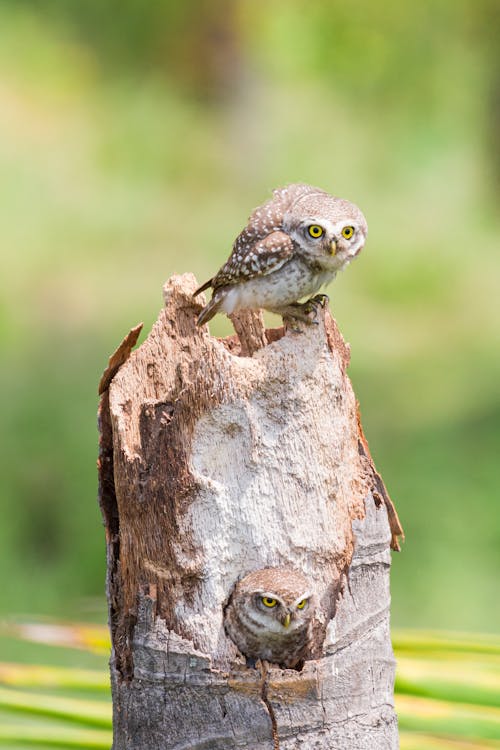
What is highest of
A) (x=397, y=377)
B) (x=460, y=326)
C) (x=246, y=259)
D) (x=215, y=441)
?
(x=460, y=326)

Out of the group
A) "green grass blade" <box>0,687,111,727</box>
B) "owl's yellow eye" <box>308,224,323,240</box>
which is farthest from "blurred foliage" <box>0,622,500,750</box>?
"owl's yellow eye" <box>308,224,323,240</box>

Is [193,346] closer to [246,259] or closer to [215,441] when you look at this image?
[246,259]

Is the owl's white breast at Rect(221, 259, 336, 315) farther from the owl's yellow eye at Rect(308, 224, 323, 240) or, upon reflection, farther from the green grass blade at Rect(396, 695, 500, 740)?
the green grass blade at Rect(396, 695, 500, 740)

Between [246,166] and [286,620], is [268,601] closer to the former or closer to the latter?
[286,620]

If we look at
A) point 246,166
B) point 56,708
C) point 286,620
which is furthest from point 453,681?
point 246,166

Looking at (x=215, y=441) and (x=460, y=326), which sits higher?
(x=460, y=326)

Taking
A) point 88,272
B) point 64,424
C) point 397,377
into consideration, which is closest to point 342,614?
point 64,424
